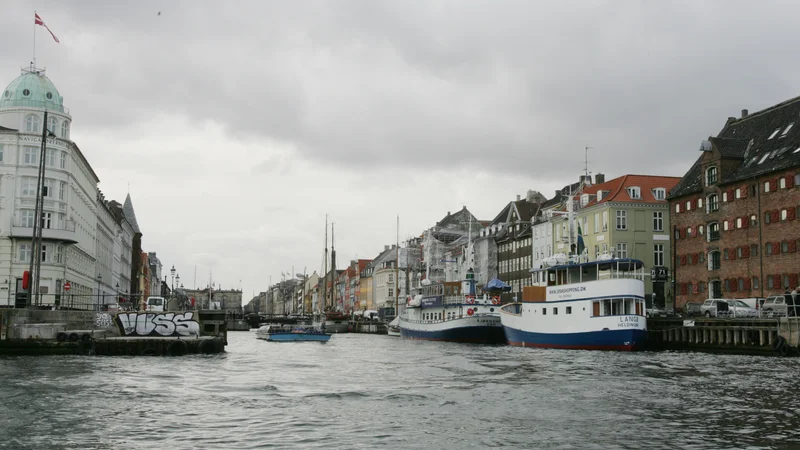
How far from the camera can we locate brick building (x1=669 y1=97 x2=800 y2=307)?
7244 centimetres

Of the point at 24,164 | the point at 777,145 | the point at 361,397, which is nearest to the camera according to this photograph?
the point at 361,397

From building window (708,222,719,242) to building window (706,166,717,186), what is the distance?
3.94 meters

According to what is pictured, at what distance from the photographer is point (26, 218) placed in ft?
271

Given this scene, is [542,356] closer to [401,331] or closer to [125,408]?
[125,408]

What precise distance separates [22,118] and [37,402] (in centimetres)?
6428

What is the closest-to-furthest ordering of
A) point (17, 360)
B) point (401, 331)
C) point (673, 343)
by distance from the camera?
point (17, 360)
point (673, 343)
point (401, 331)

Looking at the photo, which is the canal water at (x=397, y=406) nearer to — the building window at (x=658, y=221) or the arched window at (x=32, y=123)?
the arched window at (x=32, y=123)

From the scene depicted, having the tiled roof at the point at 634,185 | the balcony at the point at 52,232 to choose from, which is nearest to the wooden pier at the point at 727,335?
the tiled roof at the point at 634,185

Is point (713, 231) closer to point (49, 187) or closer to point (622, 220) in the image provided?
point (622, 220)

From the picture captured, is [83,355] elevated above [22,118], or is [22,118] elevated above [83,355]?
[22,118]

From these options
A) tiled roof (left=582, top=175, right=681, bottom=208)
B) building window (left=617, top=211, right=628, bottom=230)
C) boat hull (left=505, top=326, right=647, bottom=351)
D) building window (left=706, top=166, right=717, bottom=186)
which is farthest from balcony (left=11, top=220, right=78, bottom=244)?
building window (left=706, top=166, right=717, bottom=186)

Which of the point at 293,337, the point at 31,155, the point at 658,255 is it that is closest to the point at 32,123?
the point at 31,155

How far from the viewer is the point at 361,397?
3138 centimetres

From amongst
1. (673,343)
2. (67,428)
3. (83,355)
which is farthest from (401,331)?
(67,428)
